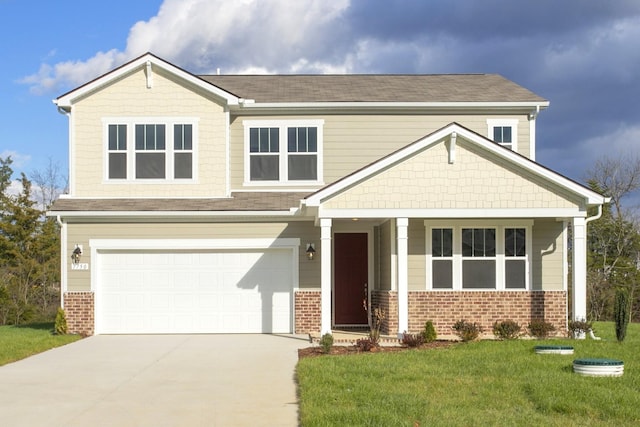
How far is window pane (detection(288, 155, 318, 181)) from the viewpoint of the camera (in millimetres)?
21031

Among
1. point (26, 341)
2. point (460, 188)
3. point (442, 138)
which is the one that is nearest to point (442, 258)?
point (460, 188)

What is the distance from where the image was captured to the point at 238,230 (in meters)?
20.0

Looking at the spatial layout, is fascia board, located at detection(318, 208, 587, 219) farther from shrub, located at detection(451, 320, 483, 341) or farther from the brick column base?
shrub, located at detection(451, 320, 483, 341)

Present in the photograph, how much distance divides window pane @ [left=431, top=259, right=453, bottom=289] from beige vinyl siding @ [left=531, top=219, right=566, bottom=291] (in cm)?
198

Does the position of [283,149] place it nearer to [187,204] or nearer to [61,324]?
[187,204]

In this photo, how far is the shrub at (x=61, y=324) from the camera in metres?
19.5

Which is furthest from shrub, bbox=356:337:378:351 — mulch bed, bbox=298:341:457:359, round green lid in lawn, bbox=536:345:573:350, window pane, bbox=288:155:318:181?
window pane, bbox=288:155:318:181

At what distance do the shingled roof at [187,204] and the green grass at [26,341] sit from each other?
3078mm

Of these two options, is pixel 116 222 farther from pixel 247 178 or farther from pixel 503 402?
pixel 503 402

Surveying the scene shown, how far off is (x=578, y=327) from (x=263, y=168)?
877cm

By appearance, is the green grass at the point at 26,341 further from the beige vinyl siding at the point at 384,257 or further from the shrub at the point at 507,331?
the shrub at the point at 507,331

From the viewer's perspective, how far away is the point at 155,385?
12.0 metres

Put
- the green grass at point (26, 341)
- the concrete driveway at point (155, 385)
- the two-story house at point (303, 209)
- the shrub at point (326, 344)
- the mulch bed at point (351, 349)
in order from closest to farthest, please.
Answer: the concrete driveway at point (155, 385), the shrub at point (326, 344), the mulch bed at point (351, 349), the green grass at point (26, 341), the two-story house at point (303, 209)

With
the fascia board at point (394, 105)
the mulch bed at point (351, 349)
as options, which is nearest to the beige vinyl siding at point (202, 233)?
the fascia board at point (394, 105)
